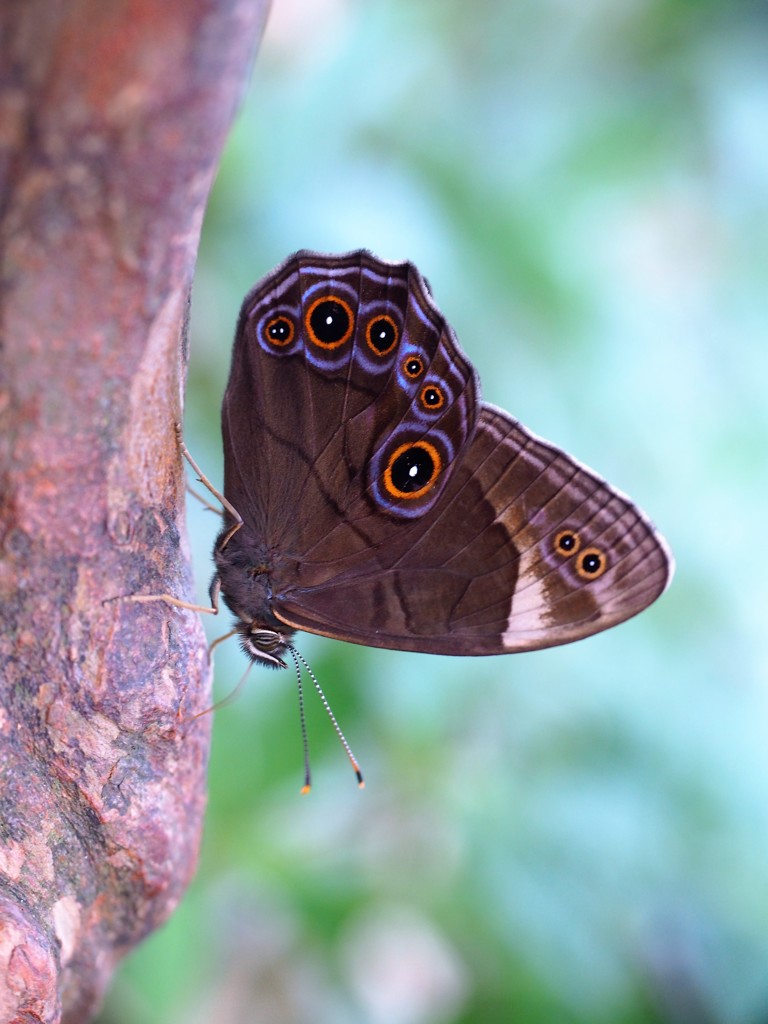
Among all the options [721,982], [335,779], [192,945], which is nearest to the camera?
[192,945]

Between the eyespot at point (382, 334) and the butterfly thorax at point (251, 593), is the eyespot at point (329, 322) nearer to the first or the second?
the eyespot at point (382, 334)

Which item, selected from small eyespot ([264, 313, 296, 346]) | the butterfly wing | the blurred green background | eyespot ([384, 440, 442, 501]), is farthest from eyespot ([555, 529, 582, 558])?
the blurred green background

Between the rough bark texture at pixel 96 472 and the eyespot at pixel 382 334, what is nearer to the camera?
the rough bark texture at pixel 96 472

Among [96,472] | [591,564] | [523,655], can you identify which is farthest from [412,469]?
[523,655]

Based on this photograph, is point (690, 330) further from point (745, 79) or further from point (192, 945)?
point (192, 945)

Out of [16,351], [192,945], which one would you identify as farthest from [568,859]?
[16,351]

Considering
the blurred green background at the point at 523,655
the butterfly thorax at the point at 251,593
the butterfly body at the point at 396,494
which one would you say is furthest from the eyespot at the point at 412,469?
the blurred green background at the point at 523,655

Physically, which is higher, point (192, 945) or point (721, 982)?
point (721, 982)
